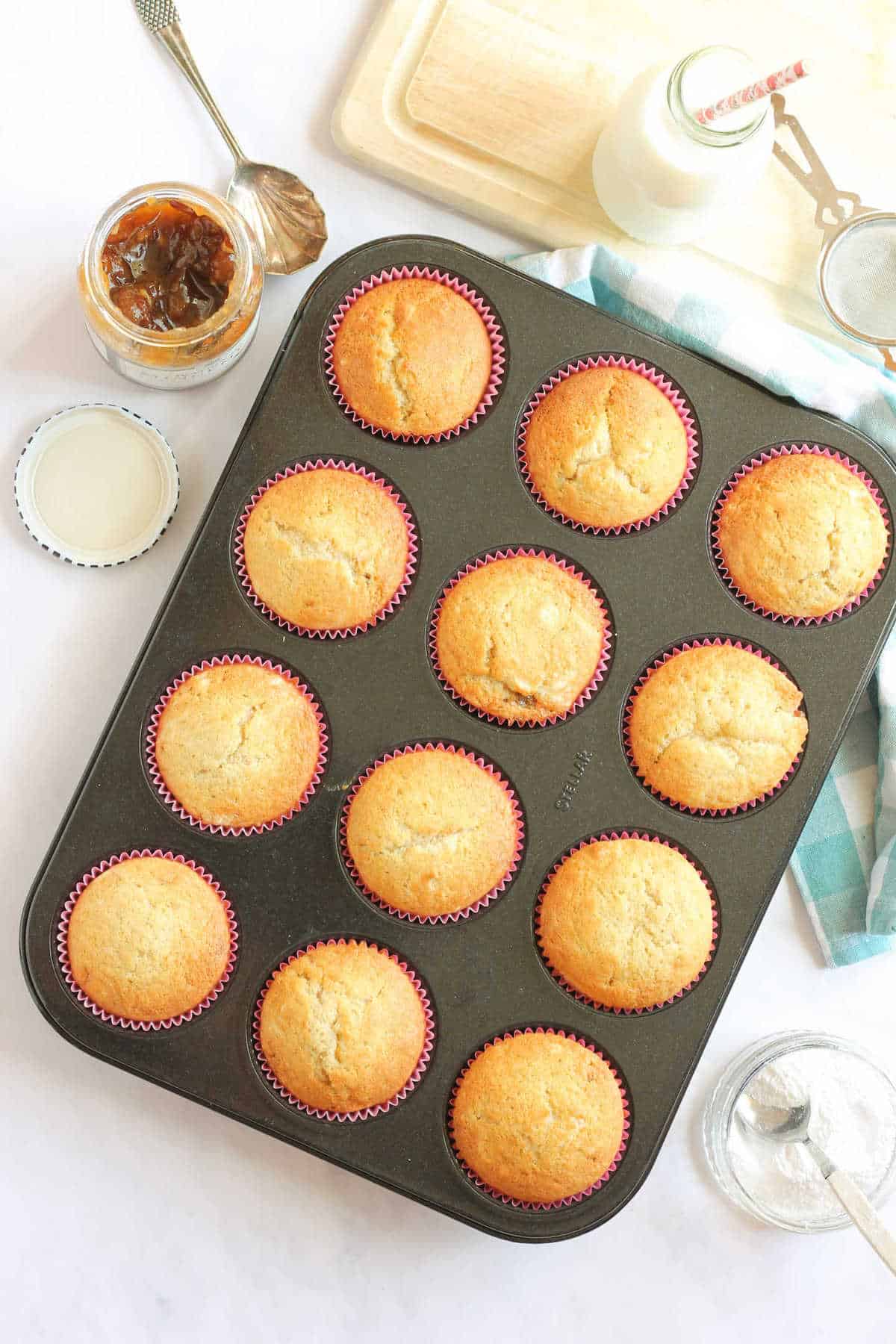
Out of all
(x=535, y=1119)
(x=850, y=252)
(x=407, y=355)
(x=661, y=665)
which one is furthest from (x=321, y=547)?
(x=850, y=252)

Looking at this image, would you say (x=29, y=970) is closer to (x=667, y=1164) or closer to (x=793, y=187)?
(x=667, y=1164)

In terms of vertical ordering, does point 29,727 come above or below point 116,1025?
above

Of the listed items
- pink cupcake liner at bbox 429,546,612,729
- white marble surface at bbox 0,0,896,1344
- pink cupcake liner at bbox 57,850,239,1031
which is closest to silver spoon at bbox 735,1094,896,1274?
white marble surface at bbox 0,0,896,1344

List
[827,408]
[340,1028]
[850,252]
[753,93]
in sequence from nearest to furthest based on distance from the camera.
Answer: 1. [753,93]
2. [340,1028]
3. [827,408]
4. [850,252]

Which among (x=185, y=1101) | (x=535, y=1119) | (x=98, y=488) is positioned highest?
(x=98, y=488)

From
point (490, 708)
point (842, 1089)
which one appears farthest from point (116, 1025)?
point (842, 1089)

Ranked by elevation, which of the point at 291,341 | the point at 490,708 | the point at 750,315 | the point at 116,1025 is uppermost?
the point at 750,315

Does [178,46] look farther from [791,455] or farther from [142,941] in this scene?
[142,941]
